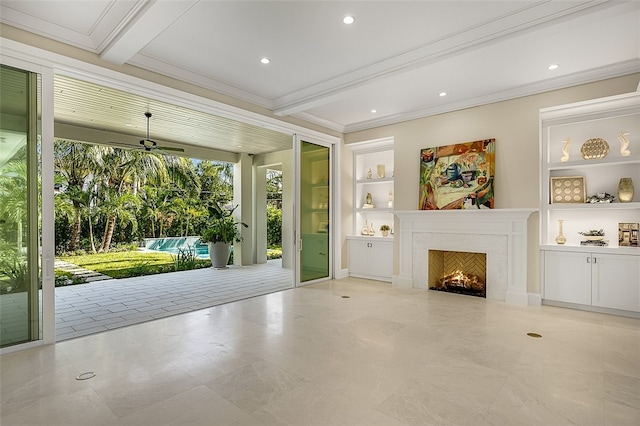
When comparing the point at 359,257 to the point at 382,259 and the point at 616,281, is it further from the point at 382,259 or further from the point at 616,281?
the point at 616,281

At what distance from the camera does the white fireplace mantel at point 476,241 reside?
4.91 m

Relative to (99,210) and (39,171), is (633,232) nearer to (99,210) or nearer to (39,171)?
(39,171)

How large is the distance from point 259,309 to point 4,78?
3.74 m

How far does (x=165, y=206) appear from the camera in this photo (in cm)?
1217

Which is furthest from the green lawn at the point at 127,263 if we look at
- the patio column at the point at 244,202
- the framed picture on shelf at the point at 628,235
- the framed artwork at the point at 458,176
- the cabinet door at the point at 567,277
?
the framed picture on shelf at the point at 628,235

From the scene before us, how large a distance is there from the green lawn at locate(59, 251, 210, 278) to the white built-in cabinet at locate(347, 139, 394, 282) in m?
4.70

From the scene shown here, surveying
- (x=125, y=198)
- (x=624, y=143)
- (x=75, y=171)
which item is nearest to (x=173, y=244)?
(x=125, y=198)

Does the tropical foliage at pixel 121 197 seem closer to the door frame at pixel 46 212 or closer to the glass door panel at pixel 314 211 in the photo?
the glass door panel at pixel 314 211

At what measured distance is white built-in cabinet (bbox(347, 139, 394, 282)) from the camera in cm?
666

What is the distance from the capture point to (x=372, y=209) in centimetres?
693

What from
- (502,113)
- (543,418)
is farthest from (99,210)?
(543,418)

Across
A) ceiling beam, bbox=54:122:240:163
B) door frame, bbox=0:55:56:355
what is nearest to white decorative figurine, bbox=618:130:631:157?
door frame, bbox=0:55:56:355

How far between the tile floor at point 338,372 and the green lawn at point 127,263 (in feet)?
15.6

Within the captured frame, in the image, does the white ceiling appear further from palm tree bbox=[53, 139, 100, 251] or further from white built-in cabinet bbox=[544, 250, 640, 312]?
palm tree bbox=[53, 139, 100, 251]
